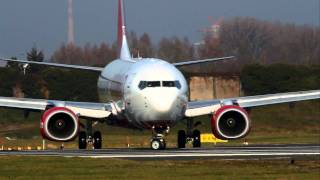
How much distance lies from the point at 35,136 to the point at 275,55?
7426 cm

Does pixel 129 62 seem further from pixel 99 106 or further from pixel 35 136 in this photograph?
pixel 35 136

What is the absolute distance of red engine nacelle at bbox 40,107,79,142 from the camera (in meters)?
43.6

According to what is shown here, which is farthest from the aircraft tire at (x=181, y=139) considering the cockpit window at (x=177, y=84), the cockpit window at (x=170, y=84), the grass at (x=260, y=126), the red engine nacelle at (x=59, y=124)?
the grass at (x=260, y=126)

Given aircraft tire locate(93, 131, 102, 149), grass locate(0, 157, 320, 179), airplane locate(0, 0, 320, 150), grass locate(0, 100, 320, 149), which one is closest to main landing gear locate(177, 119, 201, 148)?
airplane locate(0, 0, 320, 150)

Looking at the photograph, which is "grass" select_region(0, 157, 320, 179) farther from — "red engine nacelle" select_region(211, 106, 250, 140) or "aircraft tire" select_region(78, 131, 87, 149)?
"aircraft tire" select_region(78, 131, 87, 149)

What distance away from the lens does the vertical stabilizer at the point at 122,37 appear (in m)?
57.2

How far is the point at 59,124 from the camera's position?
44.1m

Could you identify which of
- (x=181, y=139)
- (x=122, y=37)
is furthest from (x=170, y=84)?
(x=122, y=37)

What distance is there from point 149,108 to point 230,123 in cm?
451

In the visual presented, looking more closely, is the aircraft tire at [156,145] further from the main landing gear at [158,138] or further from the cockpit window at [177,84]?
the cockpit window at [177,84]

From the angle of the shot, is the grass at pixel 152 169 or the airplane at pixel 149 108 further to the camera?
the airplane at pixel 149 108

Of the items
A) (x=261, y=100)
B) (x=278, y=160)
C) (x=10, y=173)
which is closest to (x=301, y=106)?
(x=261, y=100)

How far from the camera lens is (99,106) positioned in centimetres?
4747

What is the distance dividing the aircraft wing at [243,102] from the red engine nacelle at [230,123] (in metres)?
0.98
